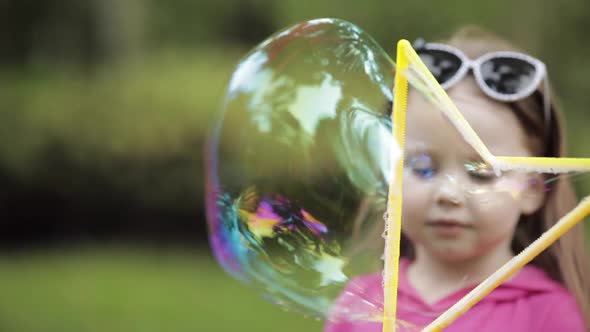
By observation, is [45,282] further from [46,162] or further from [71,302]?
[46,162]

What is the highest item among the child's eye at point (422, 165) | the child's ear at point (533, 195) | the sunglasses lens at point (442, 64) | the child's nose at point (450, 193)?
the sunglasses lens at point (442, 64)

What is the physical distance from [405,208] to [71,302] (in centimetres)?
445

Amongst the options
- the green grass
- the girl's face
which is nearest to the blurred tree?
the green grass

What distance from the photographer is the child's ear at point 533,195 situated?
1.60 meters

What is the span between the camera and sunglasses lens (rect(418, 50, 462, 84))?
1780 millimetres

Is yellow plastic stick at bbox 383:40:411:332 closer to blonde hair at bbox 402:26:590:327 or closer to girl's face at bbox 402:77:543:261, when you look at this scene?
girl's face at bbox 402:77:543:261

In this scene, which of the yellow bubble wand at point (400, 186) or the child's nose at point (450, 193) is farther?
the child's nose at point (450, 193)

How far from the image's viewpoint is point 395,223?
144 centimetres

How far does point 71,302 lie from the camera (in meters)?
5.74

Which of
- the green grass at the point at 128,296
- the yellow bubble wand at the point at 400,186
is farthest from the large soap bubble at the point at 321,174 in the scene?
Result: the green grass at the point at 128,296

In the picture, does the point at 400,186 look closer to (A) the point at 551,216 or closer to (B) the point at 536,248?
(B) the point at 536,248

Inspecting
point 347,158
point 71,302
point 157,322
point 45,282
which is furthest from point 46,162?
point 347,158

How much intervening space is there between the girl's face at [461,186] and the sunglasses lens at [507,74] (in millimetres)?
43

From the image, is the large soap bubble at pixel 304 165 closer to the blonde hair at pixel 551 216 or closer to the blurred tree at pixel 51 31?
the blonde hair at pixel 551 216
